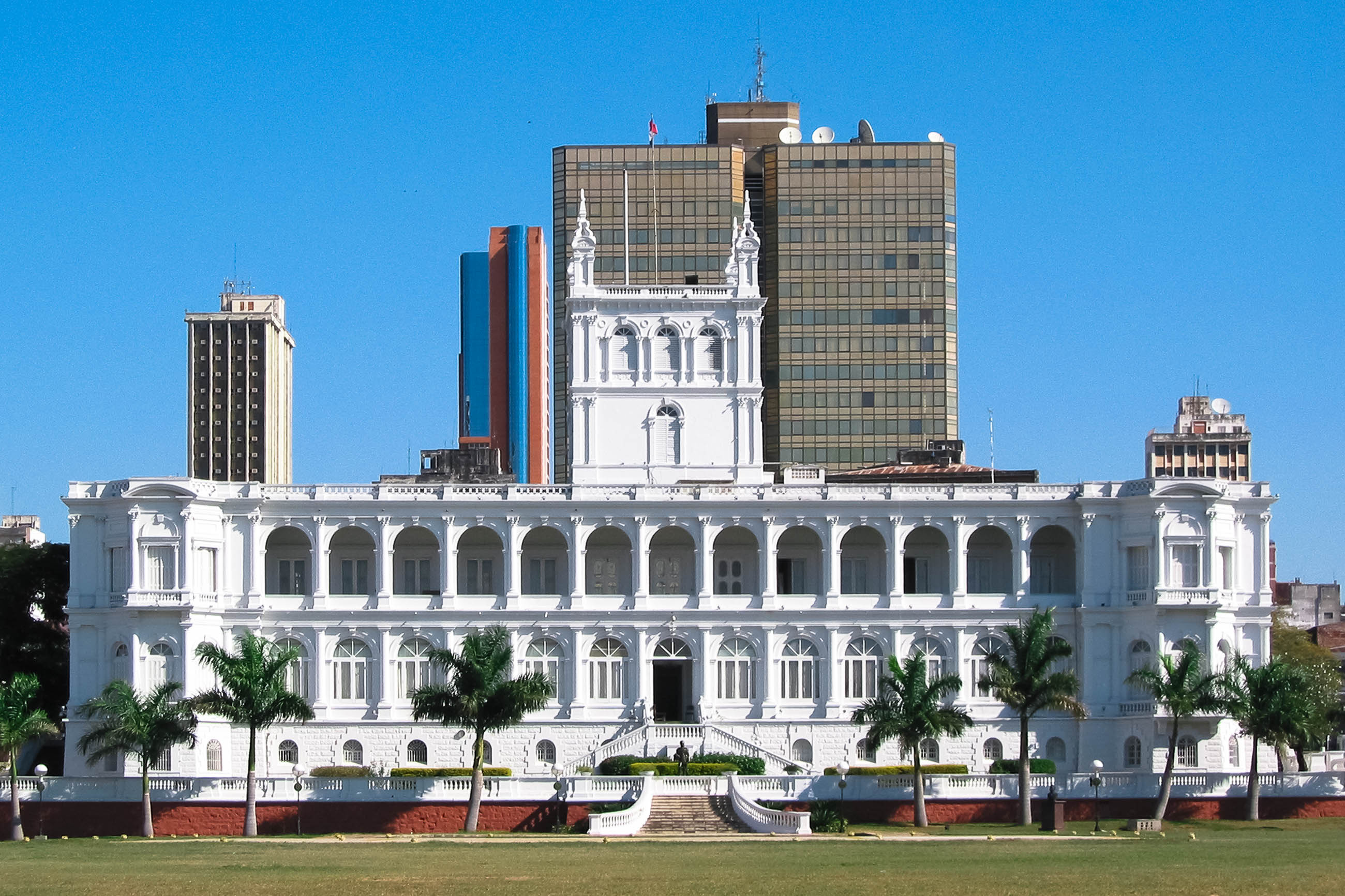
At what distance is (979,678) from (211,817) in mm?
34448

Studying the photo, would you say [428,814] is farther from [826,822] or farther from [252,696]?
[826,822]

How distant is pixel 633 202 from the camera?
598 feet

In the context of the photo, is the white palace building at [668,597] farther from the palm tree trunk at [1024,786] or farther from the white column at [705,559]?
the palm tree trunk at [1024,786]

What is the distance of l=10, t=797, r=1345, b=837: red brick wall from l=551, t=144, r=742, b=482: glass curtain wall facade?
271 feet

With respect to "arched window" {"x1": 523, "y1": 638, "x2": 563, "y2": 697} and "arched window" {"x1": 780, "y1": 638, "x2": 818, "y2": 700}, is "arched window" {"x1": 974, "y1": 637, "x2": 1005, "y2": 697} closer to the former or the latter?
"arched window" {"x1": 780, "y1": 638, "x2": 818, "y2": 700}

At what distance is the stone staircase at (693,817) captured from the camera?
3553 inches

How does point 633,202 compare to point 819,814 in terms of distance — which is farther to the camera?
point 633,202

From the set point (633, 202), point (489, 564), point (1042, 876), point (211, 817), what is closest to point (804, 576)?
point (489, 564)

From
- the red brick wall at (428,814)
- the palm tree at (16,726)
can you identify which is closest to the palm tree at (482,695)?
the red brick wall at (428,814)

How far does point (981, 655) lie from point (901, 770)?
Result: 14.4m

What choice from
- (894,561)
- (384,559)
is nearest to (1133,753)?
(894,561)

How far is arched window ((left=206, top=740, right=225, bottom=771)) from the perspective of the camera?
108 meters

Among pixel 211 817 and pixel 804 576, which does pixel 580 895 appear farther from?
pixel 804 576

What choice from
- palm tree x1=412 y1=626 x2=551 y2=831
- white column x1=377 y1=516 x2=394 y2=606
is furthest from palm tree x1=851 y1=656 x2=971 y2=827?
white column x1=377 y1=516 x2=394 y2=606
